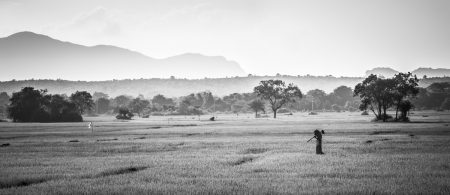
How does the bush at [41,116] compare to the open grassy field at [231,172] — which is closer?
the open grassy field at [231,172]

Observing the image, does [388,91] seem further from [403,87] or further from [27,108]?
[27,108]

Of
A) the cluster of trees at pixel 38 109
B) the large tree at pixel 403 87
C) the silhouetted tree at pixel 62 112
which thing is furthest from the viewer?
the cluster of trees at pixel 38 109

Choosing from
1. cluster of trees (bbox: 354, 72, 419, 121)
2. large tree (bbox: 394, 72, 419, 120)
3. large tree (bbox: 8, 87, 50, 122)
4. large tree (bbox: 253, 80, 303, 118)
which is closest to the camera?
cluster of trees (bbox: 354, 72, 419, 121)

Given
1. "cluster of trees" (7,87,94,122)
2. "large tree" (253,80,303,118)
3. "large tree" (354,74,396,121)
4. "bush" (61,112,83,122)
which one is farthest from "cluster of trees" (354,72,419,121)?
"cluster of trees" (7,87,94,122)

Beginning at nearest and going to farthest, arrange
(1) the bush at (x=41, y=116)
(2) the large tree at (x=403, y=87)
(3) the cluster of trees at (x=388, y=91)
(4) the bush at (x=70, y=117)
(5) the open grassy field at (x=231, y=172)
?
(5) the open grassy field at (x=231, y=172), (3) the cluster of trees at (x=388, y=91), (2) the large tree at (x=403, y=87), (1) the bush at (x=41, y=116), (4) the bush at (x=70, y=117)

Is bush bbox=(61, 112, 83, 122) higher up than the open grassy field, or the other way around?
bush bbox=(61, 112, 83, 122)

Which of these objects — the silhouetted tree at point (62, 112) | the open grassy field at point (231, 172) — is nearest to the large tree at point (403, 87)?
the open grassy field at point (231, 172)

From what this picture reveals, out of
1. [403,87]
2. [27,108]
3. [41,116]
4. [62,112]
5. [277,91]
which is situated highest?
[277,91]

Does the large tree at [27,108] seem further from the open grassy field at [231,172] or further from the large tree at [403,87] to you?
the open grassy field at [231,172]

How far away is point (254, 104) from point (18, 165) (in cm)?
14479

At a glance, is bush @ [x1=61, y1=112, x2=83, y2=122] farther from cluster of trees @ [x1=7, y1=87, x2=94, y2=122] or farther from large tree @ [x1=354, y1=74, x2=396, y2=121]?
large tree @ [x1=354, y1=74, x2=396, y2=121]

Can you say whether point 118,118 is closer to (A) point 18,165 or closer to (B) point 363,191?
(A) point 18,165

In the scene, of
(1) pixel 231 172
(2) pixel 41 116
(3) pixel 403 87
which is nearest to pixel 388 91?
(3) pixel 403 87

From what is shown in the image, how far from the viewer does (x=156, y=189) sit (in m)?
18.2
